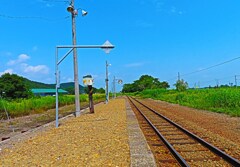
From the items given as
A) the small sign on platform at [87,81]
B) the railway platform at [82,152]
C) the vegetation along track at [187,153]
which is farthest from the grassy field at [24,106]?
the vegetation along track at [187,153]

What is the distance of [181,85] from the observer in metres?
57.5

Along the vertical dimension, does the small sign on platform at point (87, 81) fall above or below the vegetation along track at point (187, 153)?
above

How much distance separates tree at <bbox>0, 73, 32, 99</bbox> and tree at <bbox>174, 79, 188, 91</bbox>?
30336mm

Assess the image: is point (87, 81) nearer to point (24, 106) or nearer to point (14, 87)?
point (24, 106)

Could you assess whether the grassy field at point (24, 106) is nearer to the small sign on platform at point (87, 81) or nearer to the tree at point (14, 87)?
the small sign on platform at point (87, 81)

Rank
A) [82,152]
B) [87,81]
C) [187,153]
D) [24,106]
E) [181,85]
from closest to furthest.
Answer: [187,153]
[82,152]
[87,81]
[24,106]
[181,85]

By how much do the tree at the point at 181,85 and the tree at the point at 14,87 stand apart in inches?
1194

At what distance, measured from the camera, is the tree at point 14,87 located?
49469 millimetres

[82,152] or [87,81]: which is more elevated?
[87,81]

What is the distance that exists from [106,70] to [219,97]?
20.3m

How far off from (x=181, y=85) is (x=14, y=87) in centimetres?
3385

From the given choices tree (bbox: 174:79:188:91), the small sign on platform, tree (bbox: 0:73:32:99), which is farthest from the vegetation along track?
tree (bbox: 174:79:188:91)

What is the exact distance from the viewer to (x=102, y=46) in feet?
41.2

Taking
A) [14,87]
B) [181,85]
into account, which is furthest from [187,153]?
[181,85]
